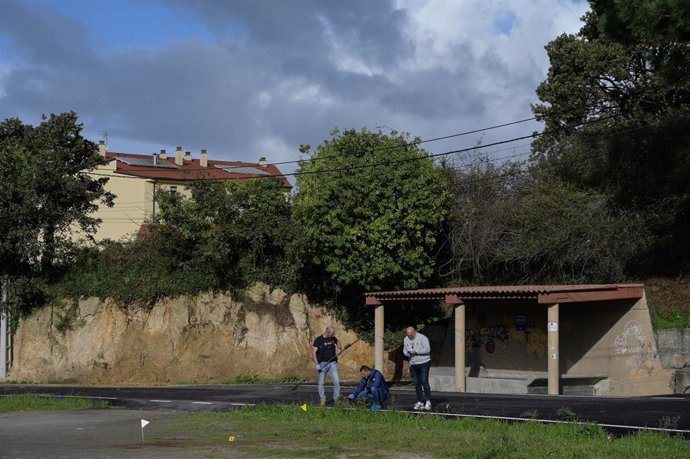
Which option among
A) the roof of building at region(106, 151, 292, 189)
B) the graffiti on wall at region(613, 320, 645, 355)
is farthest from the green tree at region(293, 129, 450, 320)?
the roof of building at region(106, 151, 292, 189)

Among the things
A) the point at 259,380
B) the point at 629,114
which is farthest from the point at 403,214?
the point at 629,114

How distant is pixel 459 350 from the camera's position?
25.6m

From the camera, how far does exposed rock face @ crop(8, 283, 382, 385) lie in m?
34.2

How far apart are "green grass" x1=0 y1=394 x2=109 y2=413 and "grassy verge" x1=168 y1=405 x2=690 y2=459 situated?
15.4ft

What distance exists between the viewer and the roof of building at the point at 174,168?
Answer: 237ft

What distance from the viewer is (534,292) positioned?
23.8 meters

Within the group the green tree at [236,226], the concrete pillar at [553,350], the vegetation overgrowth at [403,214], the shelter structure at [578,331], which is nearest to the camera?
the concrete pillar at [553,350]

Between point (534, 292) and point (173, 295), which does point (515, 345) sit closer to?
point (534, 292)

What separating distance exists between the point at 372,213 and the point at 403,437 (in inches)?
695

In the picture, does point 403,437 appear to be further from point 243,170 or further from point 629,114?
point 243,170

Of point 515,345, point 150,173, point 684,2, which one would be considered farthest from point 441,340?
point 150,173

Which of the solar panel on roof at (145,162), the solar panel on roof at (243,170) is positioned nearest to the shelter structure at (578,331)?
the solar panel on roof at (145,162)

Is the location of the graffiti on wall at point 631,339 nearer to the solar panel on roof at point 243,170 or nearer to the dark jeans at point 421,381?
the dark jeans at point 421,381

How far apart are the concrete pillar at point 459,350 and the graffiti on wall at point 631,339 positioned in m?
4.25
